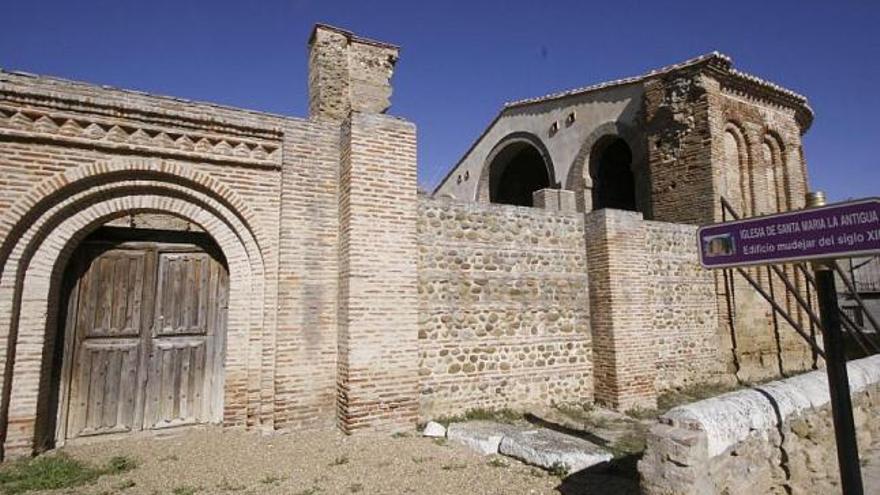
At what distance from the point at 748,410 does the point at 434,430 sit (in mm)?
3733

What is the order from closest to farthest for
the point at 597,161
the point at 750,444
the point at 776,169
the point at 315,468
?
the point at 750,444 → the point at 315,468 → the point at 776,169 → the point at 597,161

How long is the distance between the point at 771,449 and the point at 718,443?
79 cm

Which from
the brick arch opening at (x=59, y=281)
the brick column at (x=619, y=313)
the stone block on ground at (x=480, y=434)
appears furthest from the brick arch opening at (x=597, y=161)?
the brick arch opening at (x=59, y=281)

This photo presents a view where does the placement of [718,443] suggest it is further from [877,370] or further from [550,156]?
[550,156]

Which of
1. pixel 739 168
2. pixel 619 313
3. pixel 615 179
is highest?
pixel 615 179

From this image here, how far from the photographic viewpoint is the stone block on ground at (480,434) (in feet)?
18.1

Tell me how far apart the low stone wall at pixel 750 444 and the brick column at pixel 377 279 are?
3658 millimetres

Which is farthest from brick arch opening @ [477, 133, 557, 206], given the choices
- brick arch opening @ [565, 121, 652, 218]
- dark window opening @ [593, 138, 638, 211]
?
brick arch opening @ [565, 121, 652, 218]

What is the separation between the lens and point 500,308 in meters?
7.59

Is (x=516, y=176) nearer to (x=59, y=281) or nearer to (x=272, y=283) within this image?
(x=272, y=283)

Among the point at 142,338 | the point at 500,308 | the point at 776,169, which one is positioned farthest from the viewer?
the point at 776,169

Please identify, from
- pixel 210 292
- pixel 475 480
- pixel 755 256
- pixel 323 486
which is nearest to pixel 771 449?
pixel 755 256

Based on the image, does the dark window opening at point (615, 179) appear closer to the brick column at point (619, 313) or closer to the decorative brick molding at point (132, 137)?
the brick column at point (619, 313)

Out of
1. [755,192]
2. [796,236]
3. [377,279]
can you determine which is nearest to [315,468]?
[377,279]
